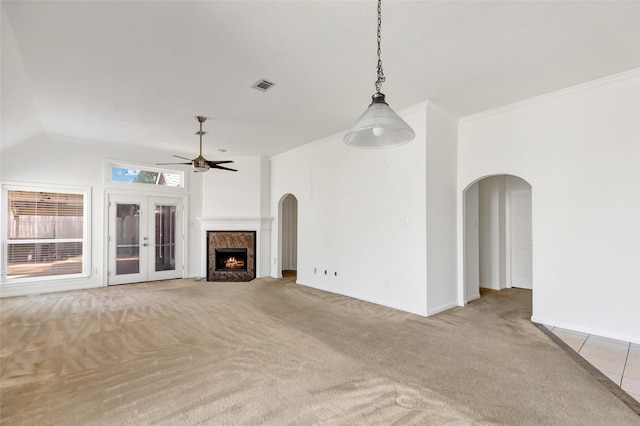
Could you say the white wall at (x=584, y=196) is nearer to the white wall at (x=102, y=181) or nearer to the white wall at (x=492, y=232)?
the white wall at (x=492, y=232)

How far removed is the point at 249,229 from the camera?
7.69 m

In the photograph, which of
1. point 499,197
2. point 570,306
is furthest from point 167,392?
point 499,197

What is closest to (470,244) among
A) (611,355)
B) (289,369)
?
(611,355)

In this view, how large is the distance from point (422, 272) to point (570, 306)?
1.78 metres

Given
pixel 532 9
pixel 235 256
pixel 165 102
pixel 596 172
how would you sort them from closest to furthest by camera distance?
pixel 532 9 < pixel 596 172 < pixel 165 102 < pixel 235 256

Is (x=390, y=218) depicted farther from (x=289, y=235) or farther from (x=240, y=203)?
(x=289, y=235)

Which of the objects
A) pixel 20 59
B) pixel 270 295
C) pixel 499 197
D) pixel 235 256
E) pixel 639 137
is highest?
pixel 20 59

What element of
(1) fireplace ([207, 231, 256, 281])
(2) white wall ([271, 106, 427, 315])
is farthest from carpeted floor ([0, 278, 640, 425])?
(1) fireplace ([207, 231, 256, 281])

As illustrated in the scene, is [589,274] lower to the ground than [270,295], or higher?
higher

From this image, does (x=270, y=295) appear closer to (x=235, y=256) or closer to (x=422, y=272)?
(x=235, y=256)

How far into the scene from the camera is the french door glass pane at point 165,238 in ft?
23.9

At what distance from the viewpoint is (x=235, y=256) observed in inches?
306

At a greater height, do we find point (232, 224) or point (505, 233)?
point (232, 224)

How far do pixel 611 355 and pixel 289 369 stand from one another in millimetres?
3213
